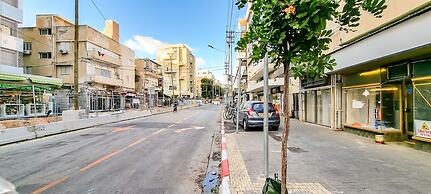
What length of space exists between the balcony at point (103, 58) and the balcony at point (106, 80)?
8.16ft

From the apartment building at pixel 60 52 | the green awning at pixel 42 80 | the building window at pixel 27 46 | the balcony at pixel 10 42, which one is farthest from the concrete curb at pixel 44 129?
the building window at pixel 27 46

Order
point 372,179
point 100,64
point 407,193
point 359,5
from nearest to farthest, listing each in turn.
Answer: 1. point 359,5
2. point 407,193
3. point 372,179
4. point 100,64

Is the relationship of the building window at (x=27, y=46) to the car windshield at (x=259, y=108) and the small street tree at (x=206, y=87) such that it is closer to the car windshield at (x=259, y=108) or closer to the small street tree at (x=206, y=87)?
the car windshield at (x=259, y=108)

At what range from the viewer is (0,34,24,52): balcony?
32594 millimetres

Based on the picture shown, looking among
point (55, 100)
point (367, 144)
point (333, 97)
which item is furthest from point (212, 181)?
point (55, 100)

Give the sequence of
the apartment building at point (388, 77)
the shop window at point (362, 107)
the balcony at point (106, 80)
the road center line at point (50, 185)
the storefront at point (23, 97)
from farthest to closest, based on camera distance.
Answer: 1. the balcony at point (106, 80)
2. the storefront at point (23, 97)
3. the shop window at point (362, 107)
4. the apartment building at point (388, 77)
5. the road center line at point (50, 185)

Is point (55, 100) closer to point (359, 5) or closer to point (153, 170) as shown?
point (153, 170)

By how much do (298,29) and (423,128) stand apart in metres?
8.50

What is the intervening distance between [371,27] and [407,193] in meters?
7.67

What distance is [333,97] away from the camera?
16828 millimetres

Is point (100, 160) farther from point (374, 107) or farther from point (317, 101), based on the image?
point (317, 101)

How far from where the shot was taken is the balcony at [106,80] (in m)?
44.3

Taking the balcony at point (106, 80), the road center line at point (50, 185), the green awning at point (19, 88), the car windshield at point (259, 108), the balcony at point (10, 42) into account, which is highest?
the balcony at point (10, 42)

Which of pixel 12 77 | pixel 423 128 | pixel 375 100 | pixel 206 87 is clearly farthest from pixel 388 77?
pixel 206 87
